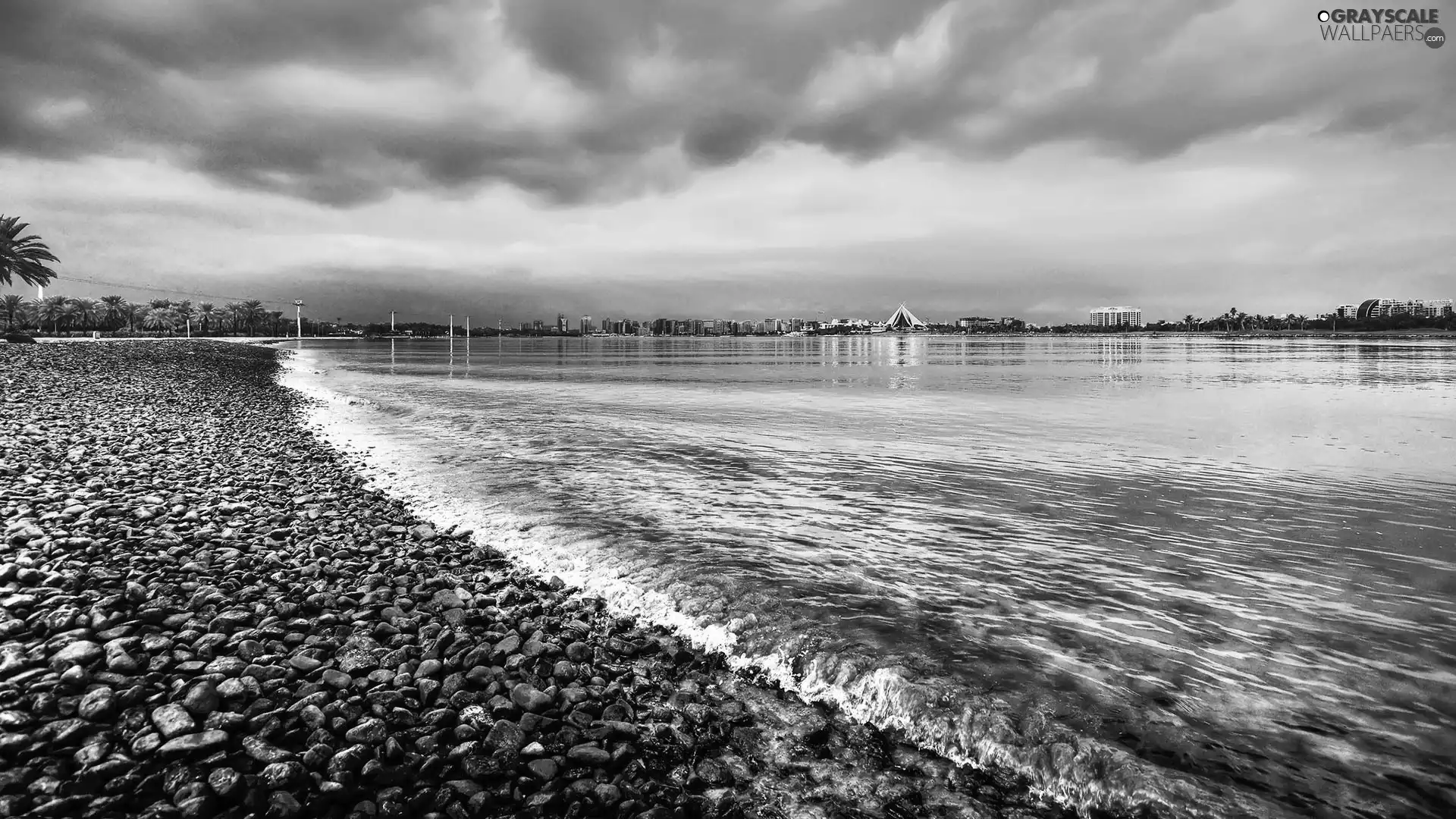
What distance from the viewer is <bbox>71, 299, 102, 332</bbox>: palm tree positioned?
551ft

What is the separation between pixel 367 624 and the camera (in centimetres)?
692

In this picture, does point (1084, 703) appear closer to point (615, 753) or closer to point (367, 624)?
point (615, 753)

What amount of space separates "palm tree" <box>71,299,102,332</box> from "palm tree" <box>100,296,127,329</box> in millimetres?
1818

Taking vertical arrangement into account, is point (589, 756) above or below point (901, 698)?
above

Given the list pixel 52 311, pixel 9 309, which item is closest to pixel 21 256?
pixel 9 309

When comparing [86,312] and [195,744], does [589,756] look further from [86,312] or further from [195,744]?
[86,312]

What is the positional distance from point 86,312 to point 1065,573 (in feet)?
763

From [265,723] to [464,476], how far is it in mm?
11623

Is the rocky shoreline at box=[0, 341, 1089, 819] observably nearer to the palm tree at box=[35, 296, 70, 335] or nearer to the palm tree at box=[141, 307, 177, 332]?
the palm tree at box=[35, 296, 70, 335]

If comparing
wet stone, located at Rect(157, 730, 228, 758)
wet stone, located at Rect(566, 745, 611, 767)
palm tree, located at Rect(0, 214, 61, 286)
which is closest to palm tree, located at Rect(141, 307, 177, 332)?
palm tree, located at Rect(0, 214, 61, 286)

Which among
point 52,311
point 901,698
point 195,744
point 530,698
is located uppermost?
point 52,311

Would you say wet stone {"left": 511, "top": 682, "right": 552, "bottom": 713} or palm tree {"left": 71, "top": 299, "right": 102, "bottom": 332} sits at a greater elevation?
palm tree {"left": 71, "top": 299, "right": 102, "bottom": 332}

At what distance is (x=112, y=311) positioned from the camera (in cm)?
18250

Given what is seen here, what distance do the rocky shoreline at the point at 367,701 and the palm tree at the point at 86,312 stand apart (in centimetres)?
21911
